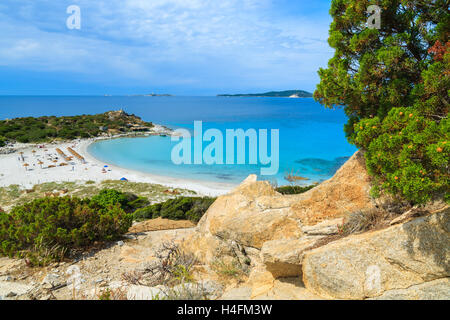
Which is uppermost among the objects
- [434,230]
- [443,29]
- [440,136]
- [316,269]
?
[443,29]

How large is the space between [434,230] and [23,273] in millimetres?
10845

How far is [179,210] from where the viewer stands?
18.5 m

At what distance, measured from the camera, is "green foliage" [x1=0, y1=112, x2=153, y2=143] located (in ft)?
179

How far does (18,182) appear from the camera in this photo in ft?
95.5

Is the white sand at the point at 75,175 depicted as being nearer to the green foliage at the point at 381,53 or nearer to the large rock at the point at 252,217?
the large rock at the point at 252,217

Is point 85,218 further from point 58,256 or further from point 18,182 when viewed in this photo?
point 18,182

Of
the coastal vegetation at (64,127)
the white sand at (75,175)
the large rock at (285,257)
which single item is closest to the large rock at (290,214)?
the large rock at (285,257)

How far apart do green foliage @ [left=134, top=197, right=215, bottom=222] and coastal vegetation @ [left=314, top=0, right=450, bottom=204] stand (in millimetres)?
12815

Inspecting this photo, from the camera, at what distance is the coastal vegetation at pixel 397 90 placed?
4184mm

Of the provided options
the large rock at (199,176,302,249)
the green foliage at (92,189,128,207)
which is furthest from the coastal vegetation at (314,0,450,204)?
the green foliage at (92,189,128,207)

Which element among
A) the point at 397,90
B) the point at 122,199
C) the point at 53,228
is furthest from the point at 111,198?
the point at 397,90

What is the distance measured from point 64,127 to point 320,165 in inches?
2345

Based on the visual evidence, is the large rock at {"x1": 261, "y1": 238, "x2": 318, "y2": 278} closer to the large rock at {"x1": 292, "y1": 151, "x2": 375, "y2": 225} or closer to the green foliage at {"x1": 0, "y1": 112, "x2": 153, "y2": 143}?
the large rock at {"x1": 292, "y1": 151, "x2": 375, "y2": 225}

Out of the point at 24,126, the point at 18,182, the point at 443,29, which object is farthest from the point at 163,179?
the point at 24,126
